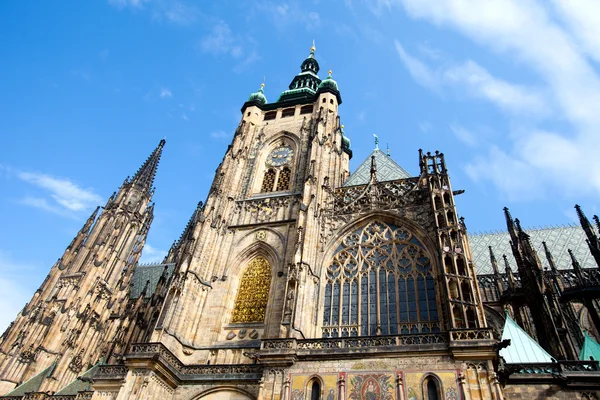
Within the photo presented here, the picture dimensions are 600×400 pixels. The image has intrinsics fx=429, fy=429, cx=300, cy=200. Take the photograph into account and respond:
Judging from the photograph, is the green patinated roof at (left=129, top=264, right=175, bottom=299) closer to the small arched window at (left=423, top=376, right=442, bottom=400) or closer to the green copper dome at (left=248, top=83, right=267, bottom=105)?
the green copper dome at (left=248, top=83, right=267, bottom=105)

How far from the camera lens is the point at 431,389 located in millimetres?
12516

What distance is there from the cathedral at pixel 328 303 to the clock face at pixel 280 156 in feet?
0.30

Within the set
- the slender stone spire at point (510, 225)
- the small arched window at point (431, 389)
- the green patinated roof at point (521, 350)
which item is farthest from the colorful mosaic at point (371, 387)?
the slender stone spire at point (510, 225)

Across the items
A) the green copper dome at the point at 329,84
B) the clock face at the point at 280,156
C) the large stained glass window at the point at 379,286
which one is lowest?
the large stained glass window at the point at 379,286

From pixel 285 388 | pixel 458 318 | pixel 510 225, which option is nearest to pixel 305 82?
pixel 510 225

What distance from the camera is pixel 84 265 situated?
36.0m

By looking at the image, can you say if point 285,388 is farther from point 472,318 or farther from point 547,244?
point 547,244

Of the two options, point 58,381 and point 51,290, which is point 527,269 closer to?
point 58,381

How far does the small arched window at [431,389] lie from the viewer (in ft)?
40.4

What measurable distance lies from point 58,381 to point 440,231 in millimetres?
23153

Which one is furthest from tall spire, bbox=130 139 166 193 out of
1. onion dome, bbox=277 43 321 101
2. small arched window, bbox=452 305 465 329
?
small arched window, bbox=452 305 465 329

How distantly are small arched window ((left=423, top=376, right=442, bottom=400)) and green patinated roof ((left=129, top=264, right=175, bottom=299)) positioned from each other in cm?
2882

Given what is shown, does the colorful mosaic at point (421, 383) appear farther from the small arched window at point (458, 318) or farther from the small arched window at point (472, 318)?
the small arched window at point (472, 318)

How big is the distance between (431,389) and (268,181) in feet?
49.1
